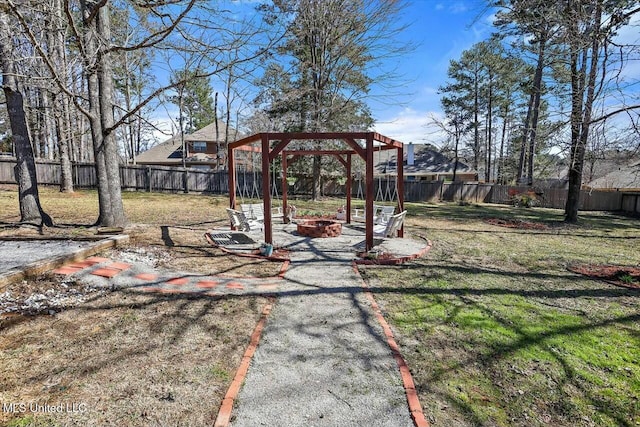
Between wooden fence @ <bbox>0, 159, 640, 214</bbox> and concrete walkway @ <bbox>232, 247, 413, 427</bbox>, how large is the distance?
30.3 feet

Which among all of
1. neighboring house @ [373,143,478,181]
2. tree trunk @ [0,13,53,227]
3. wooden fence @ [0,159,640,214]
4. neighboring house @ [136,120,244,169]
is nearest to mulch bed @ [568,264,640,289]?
wooden fence @ [0,159,640,214]

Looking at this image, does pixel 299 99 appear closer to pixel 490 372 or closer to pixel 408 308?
pixel 408 308

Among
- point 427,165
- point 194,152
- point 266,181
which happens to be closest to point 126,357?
point 266,181

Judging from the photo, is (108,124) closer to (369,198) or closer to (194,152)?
(369,198)

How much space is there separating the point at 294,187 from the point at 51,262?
1678cm

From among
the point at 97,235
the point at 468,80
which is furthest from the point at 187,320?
the point at 468,80

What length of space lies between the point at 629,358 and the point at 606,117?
11.5ft

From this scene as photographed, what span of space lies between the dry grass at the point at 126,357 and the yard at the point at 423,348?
0.01 meters

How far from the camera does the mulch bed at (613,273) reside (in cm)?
498

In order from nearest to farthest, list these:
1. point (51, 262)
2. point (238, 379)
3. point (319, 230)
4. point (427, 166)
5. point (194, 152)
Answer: point (238, 379), point (51, 262), point (319, 230), point (427, 166), point (194, 152)

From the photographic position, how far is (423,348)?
292 cm

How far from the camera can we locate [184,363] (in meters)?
2.49

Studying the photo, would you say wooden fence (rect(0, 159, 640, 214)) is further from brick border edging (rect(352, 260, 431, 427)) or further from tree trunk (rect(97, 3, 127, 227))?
brick border edging (rect(352, 260, 431, 427))

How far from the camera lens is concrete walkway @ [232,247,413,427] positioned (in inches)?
79.9
